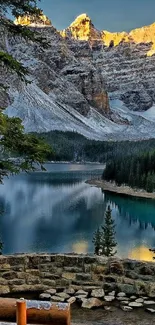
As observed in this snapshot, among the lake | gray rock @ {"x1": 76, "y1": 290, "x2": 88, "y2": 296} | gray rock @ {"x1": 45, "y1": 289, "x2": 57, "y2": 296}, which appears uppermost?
gray rock @ {"x1": 76, "y1": 290, "x2": 88, "y2": 296}

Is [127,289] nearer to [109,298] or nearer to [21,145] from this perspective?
[109,298]

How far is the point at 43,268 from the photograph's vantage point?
1054 cm

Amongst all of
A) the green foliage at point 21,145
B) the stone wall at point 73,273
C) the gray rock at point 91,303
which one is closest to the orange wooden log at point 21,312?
the gray rock at point 91,303

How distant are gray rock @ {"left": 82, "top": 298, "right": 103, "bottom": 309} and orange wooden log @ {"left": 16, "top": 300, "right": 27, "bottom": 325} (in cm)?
464

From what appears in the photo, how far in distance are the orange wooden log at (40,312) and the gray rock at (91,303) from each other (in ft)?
14.0

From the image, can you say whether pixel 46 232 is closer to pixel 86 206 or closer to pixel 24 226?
pixel 24 226

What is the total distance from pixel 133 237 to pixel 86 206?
2064 cm

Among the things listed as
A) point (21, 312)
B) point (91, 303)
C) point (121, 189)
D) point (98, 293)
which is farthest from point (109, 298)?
point (121, 189)

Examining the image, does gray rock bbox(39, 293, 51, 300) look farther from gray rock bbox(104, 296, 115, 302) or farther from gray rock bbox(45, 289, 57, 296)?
gray rock bbox(104, 296, 115, 302)

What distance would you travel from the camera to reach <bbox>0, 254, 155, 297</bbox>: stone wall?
1016 centimetres

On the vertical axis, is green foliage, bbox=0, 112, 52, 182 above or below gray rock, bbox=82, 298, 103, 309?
above

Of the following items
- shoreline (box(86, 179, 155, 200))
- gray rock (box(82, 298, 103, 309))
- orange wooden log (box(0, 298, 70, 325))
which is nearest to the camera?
orange wooden log (box(0, 298, 70, 325))

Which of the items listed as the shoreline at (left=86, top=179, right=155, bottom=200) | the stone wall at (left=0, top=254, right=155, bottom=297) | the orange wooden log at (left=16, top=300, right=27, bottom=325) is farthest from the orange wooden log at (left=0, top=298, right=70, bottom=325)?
the shoreline at (left=86, top=179, right=155, bottom=200)

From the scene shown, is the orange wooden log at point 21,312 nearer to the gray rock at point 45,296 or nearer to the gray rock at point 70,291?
the gray rock at point 45,296
